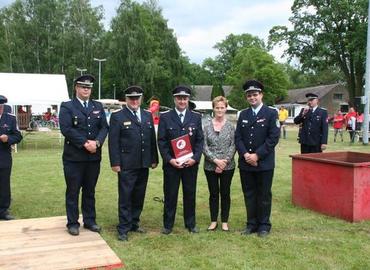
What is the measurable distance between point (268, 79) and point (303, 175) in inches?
2196

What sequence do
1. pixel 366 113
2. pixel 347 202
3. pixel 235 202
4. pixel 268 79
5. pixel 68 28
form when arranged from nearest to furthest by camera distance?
pixel 347 202 < pixel 235 202 < pixel 366 113 < pixel 68 28 < pixel 268 79

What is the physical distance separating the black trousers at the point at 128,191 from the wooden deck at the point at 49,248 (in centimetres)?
36

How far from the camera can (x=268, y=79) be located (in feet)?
203

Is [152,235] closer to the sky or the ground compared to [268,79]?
closer to the ground

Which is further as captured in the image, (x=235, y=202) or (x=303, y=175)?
(x=235, y=202)

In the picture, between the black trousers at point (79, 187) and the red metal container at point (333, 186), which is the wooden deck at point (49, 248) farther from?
the red metal container at point (333, 186)

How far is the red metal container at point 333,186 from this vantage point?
6.48m

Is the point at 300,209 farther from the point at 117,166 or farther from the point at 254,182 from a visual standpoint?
the point at 117,166

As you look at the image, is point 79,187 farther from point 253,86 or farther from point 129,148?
point 253,86

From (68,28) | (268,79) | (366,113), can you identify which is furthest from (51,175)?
(268,79)

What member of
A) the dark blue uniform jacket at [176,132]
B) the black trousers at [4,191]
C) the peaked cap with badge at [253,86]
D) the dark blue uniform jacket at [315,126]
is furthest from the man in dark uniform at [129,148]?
the dark blue uniform jacket at [315,126]

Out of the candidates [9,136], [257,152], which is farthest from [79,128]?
[257,152]

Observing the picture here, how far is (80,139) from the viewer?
18.4ft

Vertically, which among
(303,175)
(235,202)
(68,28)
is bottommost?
(235,202)
